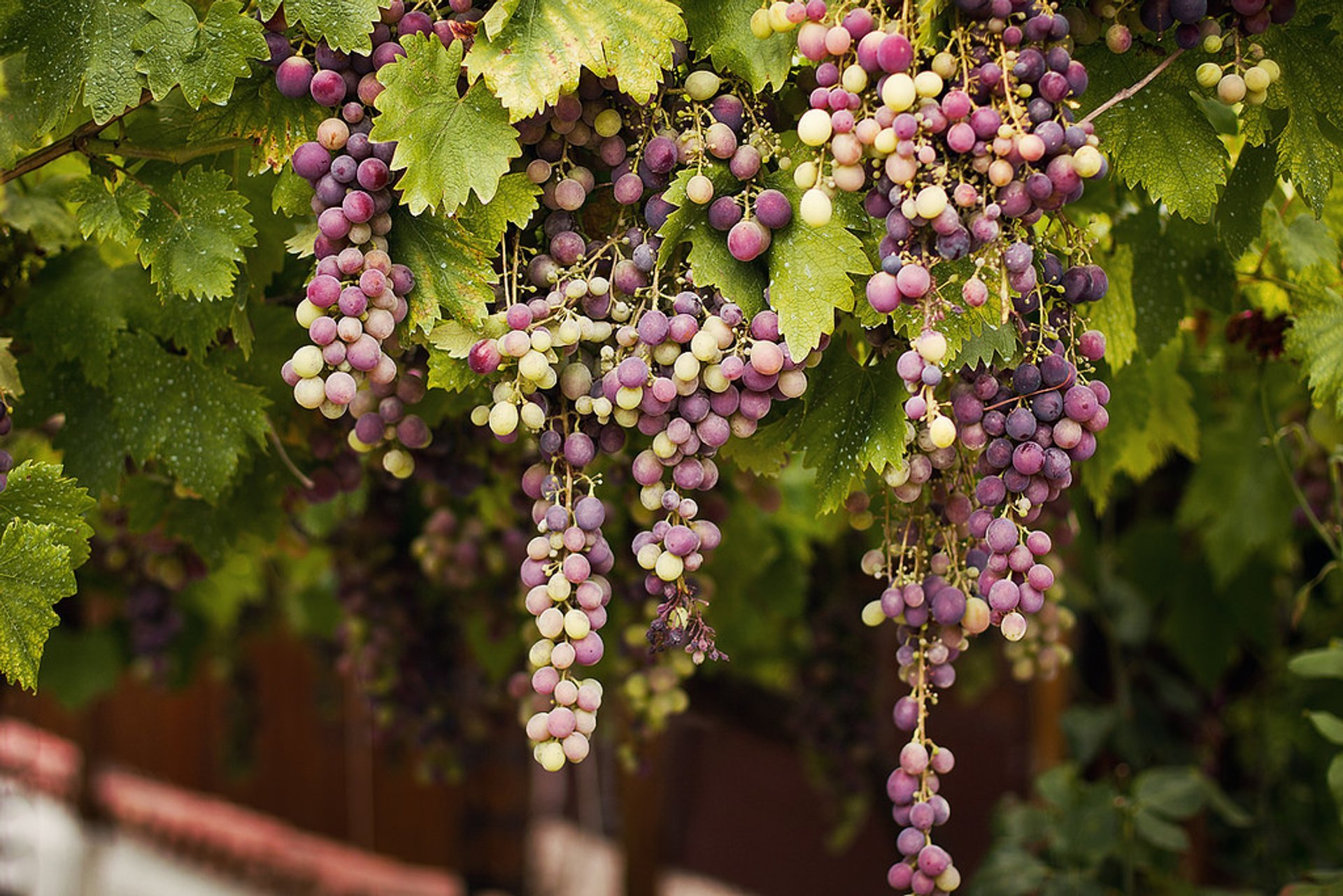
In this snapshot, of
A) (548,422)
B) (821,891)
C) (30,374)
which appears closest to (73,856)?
(821,891)

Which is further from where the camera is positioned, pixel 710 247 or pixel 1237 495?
pixel 1237 495

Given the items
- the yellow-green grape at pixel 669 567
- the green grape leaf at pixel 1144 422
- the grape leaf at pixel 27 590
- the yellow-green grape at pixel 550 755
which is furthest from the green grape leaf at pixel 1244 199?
the grape leaf at pixel 27 590

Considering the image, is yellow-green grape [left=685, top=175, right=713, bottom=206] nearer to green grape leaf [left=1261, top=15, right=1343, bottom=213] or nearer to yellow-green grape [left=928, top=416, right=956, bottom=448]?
yellow-green grape [left=928, top=416, right=956, bottom=448]

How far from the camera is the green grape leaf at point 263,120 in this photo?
0.72 m

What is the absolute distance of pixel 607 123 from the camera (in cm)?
70

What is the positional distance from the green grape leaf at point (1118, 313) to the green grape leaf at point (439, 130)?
1.62ft

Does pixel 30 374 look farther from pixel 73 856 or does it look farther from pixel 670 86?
pixel 73 856

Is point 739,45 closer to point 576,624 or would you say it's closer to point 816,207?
point 816,207

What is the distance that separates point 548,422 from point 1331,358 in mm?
592

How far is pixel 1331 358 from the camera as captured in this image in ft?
2.85

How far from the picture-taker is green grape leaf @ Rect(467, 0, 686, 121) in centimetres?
65

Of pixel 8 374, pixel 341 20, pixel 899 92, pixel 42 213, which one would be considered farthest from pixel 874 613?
pixel 42 213

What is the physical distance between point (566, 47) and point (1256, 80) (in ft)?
1.28

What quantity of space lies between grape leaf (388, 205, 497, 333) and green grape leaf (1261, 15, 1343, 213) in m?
0.49
